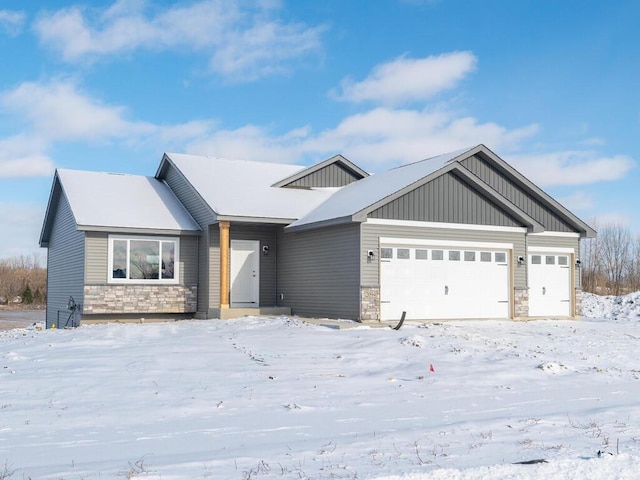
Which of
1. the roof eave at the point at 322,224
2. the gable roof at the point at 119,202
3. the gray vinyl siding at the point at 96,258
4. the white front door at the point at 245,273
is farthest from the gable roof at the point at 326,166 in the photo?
the gray vinyl siding at the point at 96,258

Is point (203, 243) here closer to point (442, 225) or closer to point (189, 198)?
point (189, 198)

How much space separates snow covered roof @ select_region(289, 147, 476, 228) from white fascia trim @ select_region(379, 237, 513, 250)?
3.77 feet

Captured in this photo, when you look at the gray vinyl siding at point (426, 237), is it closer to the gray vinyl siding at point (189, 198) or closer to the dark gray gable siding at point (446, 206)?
the dark gray gable siding at point (446, 206)

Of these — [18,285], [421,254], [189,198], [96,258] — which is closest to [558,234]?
[421,254]

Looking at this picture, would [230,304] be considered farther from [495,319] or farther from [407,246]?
[495,319]

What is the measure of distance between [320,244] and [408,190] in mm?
2908

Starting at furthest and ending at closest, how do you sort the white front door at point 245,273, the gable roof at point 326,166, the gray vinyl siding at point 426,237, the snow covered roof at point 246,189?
1. the gable roof at point 326,166
2. the white front door at point 245,273
3. the snow covered roof at point 246,189
4. the gray vinyl siding at point 426,237

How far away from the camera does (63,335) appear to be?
53.0 ft

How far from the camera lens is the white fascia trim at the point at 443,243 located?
18156 millimetres

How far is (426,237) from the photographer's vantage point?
61.1 feet

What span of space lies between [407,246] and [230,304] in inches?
232

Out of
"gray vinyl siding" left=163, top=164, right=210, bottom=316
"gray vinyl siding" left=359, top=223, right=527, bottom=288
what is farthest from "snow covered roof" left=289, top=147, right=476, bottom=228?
"gray vinyl siding" left=163, top=164, right=210, bottom=316

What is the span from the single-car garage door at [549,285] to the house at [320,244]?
40mm

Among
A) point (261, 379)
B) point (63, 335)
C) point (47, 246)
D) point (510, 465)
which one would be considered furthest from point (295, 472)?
point (47, 246)
